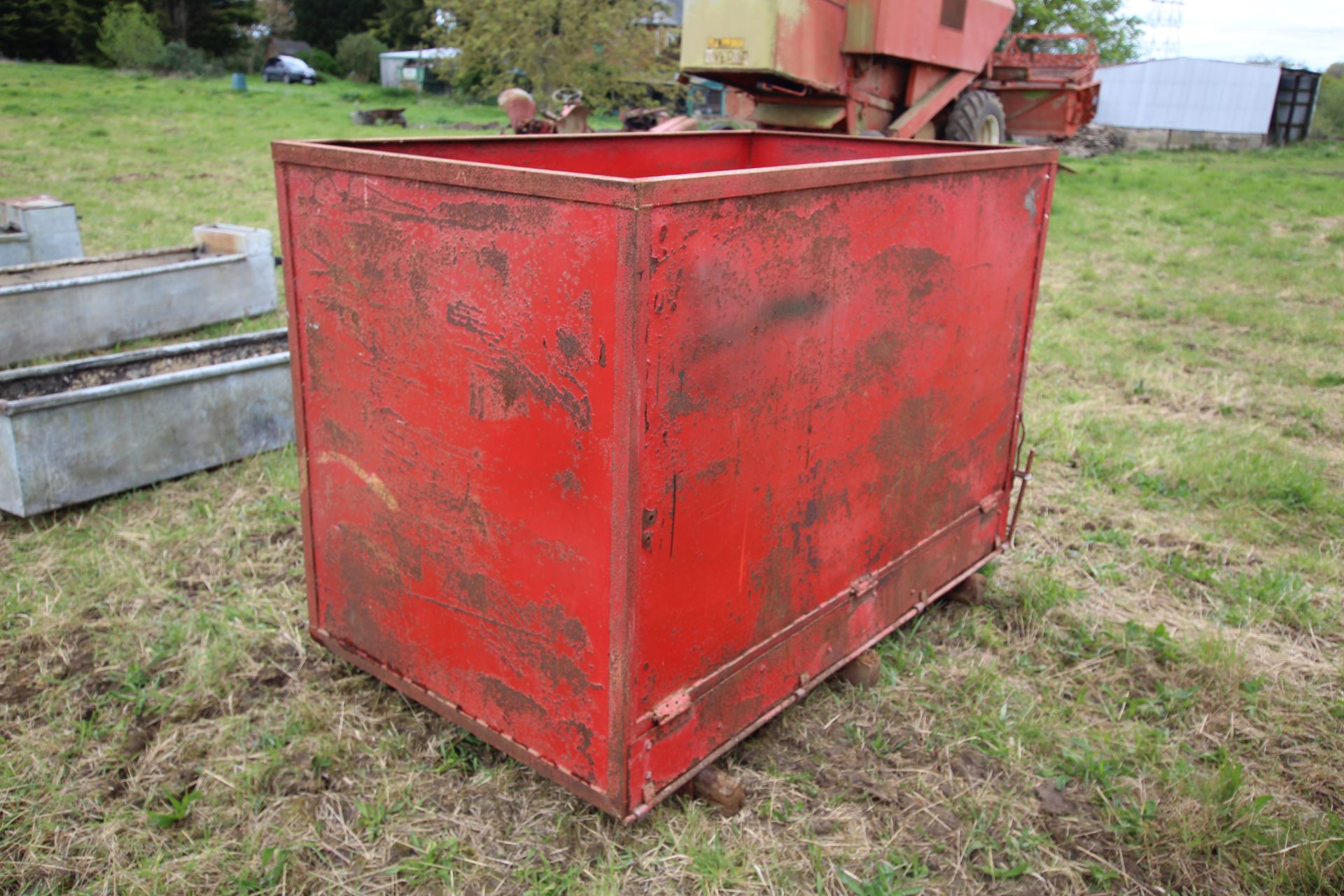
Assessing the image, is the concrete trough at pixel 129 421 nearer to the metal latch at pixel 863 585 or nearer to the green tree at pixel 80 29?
the metal latch at pixel 863 585

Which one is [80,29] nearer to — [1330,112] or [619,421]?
[1330,112]

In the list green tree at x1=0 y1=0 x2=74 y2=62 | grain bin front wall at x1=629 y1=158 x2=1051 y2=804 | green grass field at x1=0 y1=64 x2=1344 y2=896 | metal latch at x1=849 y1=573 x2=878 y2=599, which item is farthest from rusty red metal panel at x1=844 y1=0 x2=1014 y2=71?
green tree at x1=0 y1=0 x2=74 y2=62

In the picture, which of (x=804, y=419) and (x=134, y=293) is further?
(x=134, y=293)

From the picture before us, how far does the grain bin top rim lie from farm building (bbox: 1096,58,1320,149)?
24.6 metres

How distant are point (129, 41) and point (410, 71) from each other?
902 cm

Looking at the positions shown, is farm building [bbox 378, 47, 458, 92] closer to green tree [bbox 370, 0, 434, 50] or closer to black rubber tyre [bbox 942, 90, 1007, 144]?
green tree [bbox 370, 0, 434, 50]

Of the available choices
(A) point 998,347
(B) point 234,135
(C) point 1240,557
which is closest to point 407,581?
(A) point 998,347

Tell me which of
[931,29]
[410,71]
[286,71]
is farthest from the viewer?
[286,71]

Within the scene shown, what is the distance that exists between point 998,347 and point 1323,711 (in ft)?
4.85

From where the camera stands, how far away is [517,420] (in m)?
2.28

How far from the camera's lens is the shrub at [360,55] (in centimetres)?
4031

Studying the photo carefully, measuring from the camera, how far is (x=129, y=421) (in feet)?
13.9

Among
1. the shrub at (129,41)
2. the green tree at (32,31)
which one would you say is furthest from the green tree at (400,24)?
the green tree at (32,31)

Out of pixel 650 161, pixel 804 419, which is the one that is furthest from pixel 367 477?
A: pixel 650 161
